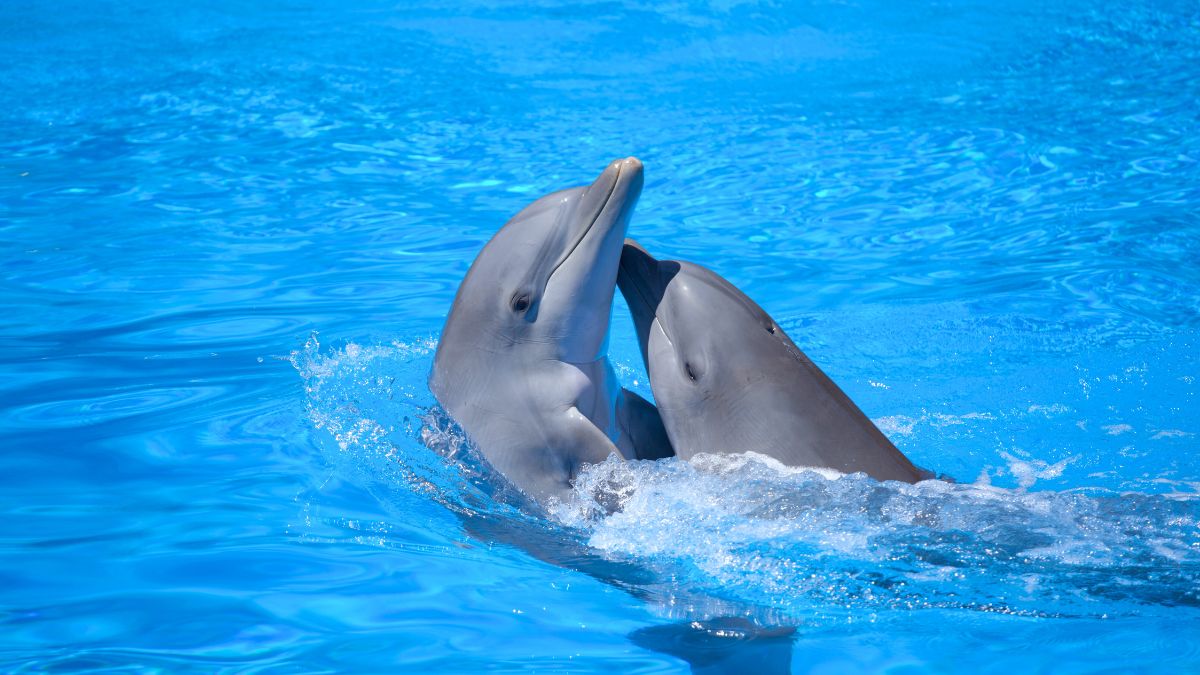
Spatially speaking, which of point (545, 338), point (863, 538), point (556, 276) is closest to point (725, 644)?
point (863, 538)

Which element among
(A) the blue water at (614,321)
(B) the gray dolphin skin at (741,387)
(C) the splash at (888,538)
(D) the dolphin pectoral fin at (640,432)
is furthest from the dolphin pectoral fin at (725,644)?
(D) the dolphin pectoral fin at (640,432)

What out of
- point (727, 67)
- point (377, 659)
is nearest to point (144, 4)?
point (727, 67)

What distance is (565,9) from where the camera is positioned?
1454 centimetres

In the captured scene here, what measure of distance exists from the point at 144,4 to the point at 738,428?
43.7 ft

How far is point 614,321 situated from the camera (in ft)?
22.0

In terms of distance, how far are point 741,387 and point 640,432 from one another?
660 mm

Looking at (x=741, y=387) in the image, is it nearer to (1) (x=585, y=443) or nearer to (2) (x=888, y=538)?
(1) (x=585, y=443)

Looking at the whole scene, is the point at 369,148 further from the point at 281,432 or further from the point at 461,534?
the point at 461,534

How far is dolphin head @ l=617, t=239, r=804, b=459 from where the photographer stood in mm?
3859

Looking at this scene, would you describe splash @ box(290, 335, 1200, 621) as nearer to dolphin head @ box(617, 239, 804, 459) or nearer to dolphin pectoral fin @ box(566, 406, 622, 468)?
dolphin pectoral fin @ box(566, 406, 622, 468)

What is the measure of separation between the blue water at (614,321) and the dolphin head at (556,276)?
1.52 feet

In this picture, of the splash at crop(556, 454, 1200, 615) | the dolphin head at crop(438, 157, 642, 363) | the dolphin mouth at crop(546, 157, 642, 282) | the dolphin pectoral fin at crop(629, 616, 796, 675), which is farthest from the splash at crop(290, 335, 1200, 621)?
the dolphin mouth at crop(546, 157, 642, 282)

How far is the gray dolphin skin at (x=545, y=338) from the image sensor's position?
12.7 feet

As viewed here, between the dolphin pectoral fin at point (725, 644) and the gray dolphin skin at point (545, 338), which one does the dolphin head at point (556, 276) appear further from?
the dolphin pectoral fin at point (725, 644)
